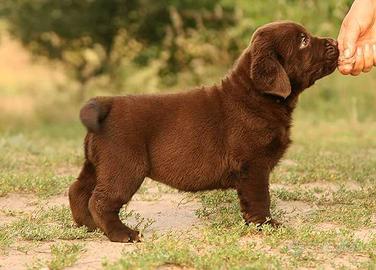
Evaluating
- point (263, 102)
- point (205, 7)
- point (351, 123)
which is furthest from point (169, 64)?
point (263, 102)

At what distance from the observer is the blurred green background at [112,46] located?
53.2ft

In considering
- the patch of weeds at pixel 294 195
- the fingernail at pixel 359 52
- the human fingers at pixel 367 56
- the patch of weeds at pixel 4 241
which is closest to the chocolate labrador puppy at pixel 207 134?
the patch of weeds at pixel 4 241

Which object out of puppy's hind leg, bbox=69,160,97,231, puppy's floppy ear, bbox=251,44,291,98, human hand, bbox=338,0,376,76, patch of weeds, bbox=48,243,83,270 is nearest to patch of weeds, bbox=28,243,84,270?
patch of weeds, bbox=48,243,83,270

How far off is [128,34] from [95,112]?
1225 cm

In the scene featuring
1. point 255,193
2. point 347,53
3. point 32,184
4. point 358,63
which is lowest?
point 32,184

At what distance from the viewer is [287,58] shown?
568cm

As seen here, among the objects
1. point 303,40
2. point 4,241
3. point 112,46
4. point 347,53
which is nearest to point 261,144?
point 303,40

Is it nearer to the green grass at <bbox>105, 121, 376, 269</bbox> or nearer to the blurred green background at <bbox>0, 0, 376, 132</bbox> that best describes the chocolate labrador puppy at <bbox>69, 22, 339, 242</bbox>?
the green grass at <bbox>105, 121, 376, 269</bbox>

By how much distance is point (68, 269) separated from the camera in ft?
15.2

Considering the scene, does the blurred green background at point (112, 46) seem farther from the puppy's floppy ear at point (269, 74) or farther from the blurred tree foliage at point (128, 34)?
the puppy's floppy ear at point (269, 74)

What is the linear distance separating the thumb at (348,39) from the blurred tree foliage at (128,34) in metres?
8.67

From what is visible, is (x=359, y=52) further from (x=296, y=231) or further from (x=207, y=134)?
(x=296, y=231)

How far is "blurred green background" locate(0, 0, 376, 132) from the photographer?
16.2 metres

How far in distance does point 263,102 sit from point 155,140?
83 centimetres
